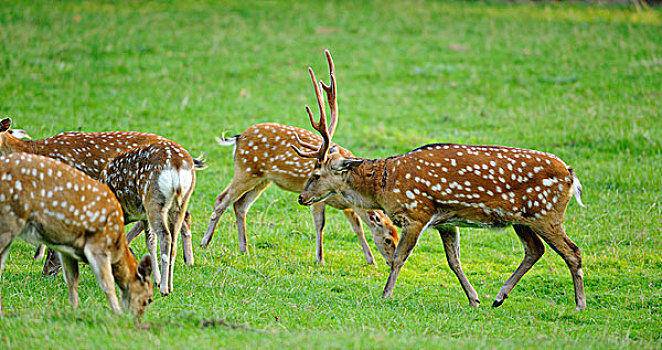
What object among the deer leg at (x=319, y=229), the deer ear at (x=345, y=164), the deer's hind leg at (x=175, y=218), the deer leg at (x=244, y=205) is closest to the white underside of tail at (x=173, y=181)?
the deer's hind leg at (x=175, y=218)

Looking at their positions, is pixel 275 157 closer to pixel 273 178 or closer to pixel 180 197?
pixel 273 178

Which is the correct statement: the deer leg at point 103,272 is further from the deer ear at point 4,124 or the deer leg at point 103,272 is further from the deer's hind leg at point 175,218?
the deer ear at point 4,124

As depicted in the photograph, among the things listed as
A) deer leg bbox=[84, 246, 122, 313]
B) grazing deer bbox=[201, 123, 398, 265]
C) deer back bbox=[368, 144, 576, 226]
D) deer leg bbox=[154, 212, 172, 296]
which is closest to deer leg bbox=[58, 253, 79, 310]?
deer leg bbox=[84, 246, 122, 313]

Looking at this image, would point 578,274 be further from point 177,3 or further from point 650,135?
point 177,3

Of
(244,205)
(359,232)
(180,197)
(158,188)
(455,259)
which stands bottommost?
(359,232)

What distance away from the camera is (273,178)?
991 centimetres

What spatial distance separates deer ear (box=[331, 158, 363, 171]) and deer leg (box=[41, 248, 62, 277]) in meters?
3.01

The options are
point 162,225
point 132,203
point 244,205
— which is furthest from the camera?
point 244,205

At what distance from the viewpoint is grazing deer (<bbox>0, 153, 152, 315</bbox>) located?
5.86 m

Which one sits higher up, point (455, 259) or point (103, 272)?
point (103, 272)

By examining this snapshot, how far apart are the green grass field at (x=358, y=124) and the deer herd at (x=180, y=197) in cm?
42

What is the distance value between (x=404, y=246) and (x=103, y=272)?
302 cm

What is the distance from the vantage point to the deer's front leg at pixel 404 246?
767 centimetres

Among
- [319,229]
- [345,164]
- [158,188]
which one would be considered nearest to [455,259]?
[345,164]
